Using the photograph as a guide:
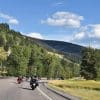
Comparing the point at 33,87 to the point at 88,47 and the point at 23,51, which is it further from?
the point at 23,51

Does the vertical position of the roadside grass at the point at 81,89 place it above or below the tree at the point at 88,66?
below

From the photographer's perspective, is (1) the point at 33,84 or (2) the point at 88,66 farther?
(2) the point at 88,66

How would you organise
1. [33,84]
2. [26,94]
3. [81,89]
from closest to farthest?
[26,94]
[33,84]
[81,89]

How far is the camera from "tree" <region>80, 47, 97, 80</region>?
542 ft

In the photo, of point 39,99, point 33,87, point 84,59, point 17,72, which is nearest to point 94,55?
point 84,59

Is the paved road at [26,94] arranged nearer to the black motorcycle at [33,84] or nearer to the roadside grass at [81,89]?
the roadside grass at [81,89]

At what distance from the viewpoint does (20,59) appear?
190 meters

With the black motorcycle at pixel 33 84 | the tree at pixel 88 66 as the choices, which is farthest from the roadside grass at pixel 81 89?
the tree at pixel 88 66

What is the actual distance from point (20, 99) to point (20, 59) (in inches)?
6172

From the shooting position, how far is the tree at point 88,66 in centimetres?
16525

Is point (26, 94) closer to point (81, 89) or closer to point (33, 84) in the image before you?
point (33, 84)

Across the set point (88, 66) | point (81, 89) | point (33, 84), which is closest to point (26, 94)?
point (33, 84)

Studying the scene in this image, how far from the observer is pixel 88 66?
6629 inches

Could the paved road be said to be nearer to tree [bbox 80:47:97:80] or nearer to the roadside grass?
the roadside grass
